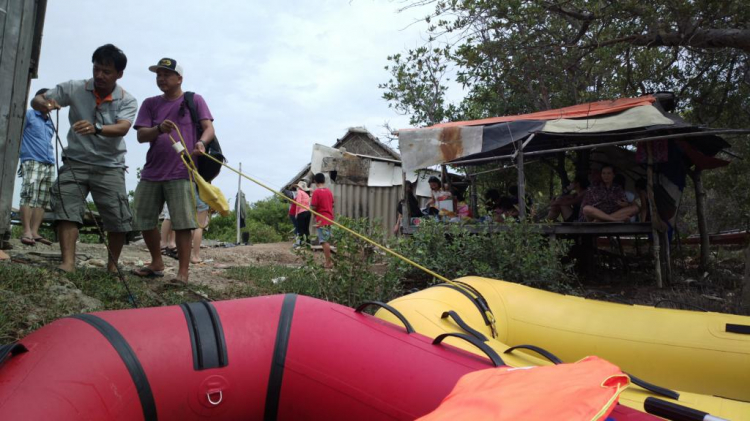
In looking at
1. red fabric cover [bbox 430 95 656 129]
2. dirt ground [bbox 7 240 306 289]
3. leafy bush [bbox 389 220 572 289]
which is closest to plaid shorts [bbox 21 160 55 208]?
dirt ground [bbox 7 240 306 289]

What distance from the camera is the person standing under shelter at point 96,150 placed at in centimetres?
448

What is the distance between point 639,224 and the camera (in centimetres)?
774

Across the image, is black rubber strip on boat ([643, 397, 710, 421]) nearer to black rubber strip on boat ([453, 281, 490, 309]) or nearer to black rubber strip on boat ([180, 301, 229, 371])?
black rubber strip on boat ([180, 301, 229, 371])

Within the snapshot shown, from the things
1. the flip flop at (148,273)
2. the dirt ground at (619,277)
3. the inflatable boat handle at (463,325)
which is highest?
the inflatable boat handle at (463,325)

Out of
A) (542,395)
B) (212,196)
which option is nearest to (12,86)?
(212,196)

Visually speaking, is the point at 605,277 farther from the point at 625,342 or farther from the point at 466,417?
the point at 466,417

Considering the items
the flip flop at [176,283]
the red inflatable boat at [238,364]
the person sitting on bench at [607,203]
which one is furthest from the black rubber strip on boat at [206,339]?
the person sitting on bench at [607,203]

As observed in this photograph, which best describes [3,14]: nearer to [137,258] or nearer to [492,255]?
[137,258]

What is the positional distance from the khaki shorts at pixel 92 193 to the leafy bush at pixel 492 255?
2.68 m

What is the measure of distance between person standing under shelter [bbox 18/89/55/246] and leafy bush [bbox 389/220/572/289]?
13.0ft

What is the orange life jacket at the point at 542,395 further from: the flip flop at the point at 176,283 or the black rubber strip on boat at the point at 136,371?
the flip flop at the point at 176,283

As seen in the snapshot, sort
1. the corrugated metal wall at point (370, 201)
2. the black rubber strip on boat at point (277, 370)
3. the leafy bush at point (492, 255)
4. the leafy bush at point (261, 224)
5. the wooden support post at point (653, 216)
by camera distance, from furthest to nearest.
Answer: the leafy bush at point (261, 224)
the corrugated metal wall at point (370, 201)
the wooden support post at point (653, 216)
the leafy bush at point (492, 255)
the black rubber strip on boat at point (277, 370)

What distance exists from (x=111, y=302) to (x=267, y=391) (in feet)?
8.30

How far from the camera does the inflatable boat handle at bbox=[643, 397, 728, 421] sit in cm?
174
